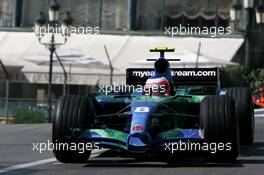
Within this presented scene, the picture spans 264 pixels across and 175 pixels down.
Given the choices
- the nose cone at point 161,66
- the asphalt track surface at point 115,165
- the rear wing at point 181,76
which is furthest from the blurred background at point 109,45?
the nose cone at point 161,66

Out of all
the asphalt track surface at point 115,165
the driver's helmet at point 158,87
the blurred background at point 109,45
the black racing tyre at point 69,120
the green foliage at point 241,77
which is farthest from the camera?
the blurred background at point 109,45

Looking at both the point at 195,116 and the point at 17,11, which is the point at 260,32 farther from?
the point at 195,116

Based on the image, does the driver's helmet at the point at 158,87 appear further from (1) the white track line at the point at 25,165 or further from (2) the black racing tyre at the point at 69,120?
(1) the white track line at the point at 25,165

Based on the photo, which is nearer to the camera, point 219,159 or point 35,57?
point 219,159

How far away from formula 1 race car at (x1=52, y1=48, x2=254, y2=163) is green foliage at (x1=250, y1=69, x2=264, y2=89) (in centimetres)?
1882

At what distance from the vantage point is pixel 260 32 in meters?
36.7

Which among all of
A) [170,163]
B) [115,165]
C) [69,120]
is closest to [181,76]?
[170,163]

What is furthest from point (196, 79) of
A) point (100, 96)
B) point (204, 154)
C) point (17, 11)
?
point (17, 11)

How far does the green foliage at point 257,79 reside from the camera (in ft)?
103

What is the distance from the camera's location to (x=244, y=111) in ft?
43.6

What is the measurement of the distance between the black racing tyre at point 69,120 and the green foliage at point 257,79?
783 inches

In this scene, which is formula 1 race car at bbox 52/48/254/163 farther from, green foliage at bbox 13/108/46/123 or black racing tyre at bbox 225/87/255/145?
green foliage at bbox 13/108/46/123

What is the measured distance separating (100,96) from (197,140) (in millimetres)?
2301

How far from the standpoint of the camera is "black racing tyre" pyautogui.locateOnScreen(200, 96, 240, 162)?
35.1ft
